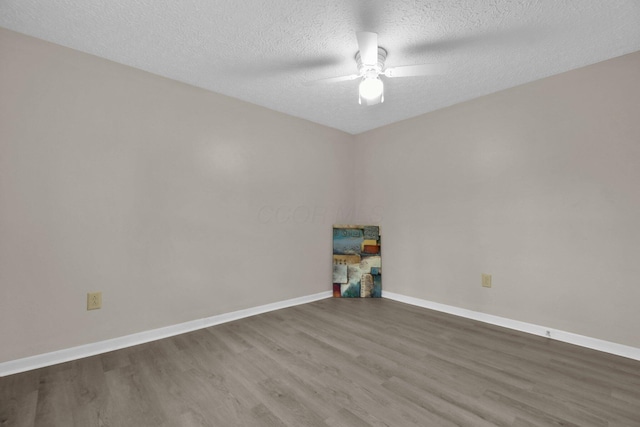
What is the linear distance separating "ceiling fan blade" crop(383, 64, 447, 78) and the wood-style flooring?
86.6 inches

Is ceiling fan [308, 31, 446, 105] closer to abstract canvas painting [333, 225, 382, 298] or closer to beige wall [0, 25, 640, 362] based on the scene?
beige wall [0, 25, 640, 362]

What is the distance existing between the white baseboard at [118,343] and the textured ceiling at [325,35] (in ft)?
7.02

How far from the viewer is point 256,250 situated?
9.69ft

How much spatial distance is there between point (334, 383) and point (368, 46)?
2.06 meters

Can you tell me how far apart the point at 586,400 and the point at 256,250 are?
2.65 metres

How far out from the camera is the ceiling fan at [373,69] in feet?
5.47

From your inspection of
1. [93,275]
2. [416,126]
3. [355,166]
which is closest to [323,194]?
[355,166]

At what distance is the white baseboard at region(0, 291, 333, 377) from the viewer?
1.79 m

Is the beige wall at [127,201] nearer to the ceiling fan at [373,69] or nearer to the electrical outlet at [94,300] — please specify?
the electrical outlet at [94,300]

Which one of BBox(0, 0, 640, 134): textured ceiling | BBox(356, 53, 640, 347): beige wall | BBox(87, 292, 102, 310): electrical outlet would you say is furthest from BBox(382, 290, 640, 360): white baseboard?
BBox(87, 292, 102, 310): electrical outlet

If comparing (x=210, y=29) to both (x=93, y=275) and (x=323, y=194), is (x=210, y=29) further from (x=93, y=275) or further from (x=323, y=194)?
(x=323, y=194)

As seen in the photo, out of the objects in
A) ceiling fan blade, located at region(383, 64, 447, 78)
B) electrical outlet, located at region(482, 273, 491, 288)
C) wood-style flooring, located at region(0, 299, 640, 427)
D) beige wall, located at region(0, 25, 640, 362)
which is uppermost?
ceiling fan blade, located at region(383, 64, 447, 78)

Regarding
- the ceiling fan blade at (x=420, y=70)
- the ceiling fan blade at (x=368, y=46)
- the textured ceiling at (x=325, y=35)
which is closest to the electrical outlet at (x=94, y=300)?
the textured ceiling at (x=325, y=35)

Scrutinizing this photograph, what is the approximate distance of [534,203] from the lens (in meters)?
2.46
